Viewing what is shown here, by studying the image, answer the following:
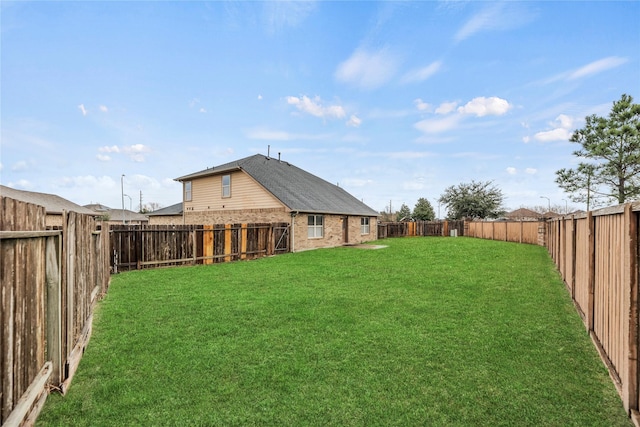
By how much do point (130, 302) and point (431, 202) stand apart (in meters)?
44.1

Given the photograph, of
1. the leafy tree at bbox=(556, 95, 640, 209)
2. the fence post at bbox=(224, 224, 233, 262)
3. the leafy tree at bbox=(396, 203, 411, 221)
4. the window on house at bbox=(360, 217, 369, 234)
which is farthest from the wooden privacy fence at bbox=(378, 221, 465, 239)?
the fence post at bbox=(224, 224, 233, 262)

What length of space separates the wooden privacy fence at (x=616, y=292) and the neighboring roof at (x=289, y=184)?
1304cm

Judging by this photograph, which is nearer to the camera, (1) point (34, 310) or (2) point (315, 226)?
(1) point (34, 310)

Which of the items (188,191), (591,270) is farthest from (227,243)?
(591,270)

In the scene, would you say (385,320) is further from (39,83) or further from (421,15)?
(39,83)

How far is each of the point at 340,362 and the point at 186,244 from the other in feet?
32.4

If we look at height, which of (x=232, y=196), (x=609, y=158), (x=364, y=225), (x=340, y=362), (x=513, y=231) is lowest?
(x=340, y=362)

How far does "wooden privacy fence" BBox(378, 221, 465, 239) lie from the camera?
3150cm

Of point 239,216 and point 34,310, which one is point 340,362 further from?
point 239,216

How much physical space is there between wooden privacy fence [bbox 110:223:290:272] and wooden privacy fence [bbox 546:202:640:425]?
11367 millimetres

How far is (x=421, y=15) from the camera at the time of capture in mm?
12836

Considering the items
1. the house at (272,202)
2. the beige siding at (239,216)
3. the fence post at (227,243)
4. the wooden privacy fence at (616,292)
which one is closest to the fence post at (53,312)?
the wooden privacy fence at (616,292)

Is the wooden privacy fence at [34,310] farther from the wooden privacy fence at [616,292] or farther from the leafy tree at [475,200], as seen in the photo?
the leafy tree at [475,200]

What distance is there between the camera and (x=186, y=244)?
1185cm
